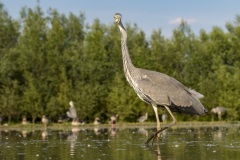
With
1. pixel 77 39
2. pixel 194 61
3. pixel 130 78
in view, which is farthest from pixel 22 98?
pixel 130 78

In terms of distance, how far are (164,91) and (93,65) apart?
101ft

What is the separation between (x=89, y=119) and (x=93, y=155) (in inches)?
1239

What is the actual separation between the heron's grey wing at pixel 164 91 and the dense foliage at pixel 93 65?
26806 mm

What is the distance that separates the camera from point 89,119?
44250mm

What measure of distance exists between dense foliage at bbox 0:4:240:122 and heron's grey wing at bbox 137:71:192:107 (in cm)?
2681

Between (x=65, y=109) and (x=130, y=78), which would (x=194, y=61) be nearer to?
(x=65, y=109)

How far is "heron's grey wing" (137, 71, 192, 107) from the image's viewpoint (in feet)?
48.4

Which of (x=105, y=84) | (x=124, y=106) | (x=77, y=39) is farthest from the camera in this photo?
(x=77, y=39)

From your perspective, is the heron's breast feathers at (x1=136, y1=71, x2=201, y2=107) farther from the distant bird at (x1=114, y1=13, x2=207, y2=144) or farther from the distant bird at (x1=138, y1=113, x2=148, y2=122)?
the distant bird at (x1=138, y1=113, x2=148, y2=122)

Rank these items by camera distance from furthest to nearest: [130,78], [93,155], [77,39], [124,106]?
[77,39], [124,106], [130,78], [93,155]

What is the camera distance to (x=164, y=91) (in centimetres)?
1482

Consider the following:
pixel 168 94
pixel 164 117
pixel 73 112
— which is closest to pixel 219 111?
pixel 164 117

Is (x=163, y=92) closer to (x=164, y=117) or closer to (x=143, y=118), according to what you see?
(x=164, y=117)

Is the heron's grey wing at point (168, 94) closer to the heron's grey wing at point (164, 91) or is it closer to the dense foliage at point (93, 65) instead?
the heron's grey wing at point (164, 91)
